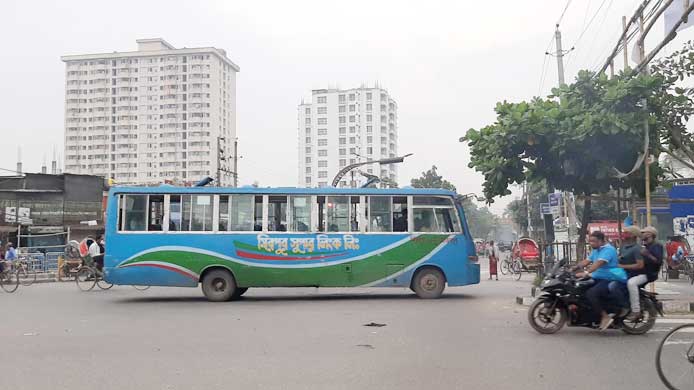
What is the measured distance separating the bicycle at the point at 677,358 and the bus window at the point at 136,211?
12.0m

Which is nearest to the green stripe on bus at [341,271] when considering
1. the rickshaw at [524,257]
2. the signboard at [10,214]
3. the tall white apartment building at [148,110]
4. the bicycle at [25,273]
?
the bicycle at [25,273]

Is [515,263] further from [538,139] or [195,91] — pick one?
[195,91]

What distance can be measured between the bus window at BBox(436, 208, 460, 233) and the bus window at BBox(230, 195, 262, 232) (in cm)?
448

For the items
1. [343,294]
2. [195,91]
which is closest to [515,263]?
[343,294]

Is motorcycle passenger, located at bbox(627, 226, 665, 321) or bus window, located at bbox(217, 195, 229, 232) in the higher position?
bus window, located at bbox(217, 195, 229, 232)

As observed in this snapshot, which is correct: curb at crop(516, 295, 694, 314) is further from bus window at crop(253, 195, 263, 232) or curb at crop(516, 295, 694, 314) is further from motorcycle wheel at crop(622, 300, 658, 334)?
bus window at crop(253, 195, 263, 232)

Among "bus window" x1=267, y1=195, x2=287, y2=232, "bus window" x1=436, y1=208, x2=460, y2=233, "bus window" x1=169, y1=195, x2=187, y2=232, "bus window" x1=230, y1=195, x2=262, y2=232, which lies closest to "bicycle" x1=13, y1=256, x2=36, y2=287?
"bus window" x1=169, y1=195, x2=187, y2=232

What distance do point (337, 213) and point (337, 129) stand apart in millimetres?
114790

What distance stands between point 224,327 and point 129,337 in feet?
4.98

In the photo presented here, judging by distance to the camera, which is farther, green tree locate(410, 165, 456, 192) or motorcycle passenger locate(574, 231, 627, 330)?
green tree locate(410, 165, 456, 192)

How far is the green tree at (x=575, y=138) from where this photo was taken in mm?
12492

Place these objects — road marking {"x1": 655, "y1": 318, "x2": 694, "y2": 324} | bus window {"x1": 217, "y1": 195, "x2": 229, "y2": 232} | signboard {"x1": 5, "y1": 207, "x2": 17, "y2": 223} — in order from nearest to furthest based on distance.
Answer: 1. road marking {"x1": 655, "y1": 318, "x2": 694, "y2": 324}
2. bus window {"x1": 217, "y1": 195, "x2": 229, "y2": 232}
3. signboard {"x1": 5, "y1": 207, "x2": 17, "y2": 223}

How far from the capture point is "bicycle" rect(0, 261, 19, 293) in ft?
64.4

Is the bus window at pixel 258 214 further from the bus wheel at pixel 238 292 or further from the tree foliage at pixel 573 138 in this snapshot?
the tree foliage at pixel 573 138
